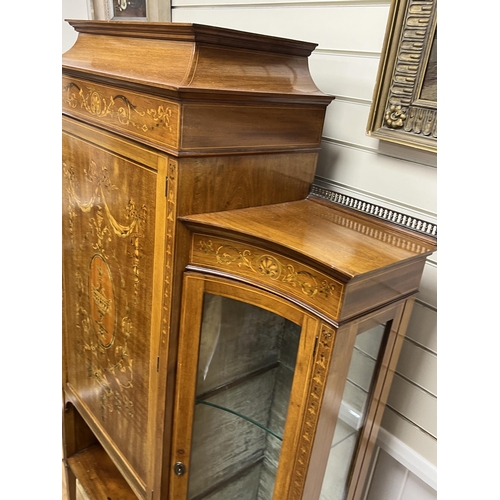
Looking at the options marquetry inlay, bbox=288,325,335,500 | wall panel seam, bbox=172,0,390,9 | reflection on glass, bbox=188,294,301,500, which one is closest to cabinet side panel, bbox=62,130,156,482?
reflection on glass, bbox=188,294,301,500

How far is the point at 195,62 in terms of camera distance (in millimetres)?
573

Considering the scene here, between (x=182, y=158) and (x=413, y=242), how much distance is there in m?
0.34

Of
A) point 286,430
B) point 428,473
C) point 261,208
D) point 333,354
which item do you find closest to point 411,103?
point 261,208

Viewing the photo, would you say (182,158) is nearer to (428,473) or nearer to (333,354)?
(333,354)

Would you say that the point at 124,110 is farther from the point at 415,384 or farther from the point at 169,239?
the point at 415,384

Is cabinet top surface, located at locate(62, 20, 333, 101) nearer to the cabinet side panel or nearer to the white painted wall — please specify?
the cabinet side panel

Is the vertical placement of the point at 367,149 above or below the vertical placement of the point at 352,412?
above

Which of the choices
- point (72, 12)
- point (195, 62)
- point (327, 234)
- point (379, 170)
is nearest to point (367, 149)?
point (379, 170)

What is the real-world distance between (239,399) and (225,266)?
268 mm

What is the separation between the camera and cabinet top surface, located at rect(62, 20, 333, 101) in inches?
22.5

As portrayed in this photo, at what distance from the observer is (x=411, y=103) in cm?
66

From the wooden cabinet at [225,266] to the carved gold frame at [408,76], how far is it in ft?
0.31

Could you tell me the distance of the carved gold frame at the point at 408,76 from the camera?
62cm

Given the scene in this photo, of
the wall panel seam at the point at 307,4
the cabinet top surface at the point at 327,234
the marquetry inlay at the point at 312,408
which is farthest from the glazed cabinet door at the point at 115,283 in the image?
the wall panel seam at the point at 307,4
